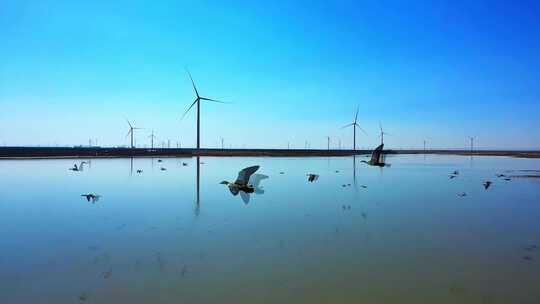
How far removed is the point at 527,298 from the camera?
6848 millimetres

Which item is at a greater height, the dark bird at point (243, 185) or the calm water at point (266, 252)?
the dark bird at point (243, 185)

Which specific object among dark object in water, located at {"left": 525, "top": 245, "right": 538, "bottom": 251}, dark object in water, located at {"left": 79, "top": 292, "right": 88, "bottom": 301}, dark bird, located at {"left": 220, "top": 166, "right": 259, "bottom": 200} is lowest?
dark object in water, located at {"left": 79, "top": 292, "right": 88, "bottom": 301}

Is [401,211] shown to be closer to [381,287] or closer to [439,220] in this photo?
[439,220]

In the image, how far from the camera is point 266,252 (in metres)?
9.59

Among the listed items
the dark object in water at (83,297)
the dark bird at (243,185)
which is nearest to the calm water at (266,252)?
the dark object in water at (83,297)

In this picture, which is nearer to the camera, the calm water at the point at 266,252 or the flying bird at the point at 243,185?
the calm water at the point at 266,252

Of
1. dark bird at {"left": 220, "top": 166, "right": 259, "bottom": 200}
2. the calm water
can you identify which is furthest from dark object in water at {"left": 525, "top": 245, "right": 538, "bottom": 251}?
dark bird at {"left": 220, "top": 166, "right": 259, "bottom": 200}

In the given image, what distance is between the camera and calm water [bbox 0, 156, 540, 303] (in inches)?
277

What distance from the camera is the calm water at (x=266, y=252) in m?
7.04

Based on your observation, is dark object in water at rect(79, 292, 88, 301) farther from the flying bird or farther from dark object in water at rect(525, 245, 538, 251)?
the flying bird

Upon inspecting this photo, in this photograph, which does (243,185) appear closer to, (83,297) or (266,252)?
(266,252)

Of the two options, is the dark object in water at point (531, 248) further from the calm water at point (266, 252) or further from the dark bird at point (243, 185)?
the dark bird at point (243, 185)

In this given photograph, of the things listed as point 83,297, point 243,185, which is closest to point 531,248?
point 83,297

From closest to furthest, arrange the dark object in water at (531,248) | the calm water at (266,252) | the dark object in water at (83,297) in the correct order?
the dark object in water at (83,297), the calm water at (266,252), the dark object in water at (531,248)
